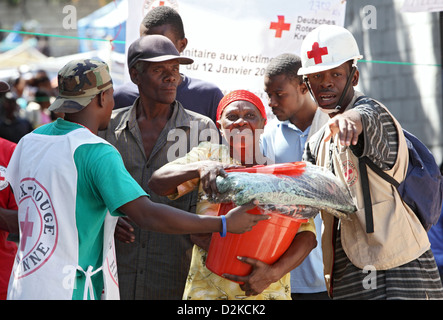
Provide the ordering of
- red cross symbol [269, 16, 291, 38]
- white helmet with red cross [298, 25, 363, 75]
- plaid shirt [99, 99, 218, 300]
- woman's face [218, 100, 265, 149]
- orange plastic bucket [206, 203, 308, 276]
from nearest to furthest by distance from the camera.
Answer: orange plastic bucket [206, 203, 308, 276], white helmet with red cross [298, 25, 363, 75], woman's face [218, 100, 265, 149], plaid shirt [99, 99, 218, 300], red cross symbol [269, 16, 291, 38]

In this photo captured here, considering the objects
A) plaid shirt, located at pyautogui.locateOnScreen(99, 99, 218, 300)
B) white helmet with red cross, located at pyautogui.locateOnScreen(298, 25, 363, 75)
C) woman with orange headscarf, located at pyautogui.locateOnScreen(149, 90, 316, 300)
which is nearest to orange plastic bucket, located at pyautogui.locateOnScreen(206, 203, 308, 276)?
woman with orange headscarf, located at pyautogui.locateOnScreen(149, 90, 316, 300)

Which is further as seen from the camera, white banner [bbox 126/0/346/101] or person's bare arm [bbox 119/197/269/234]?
white banner [bbox 126/0/346/101]

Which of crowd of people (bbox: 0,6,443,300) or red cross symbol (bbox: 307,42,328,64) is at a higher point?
red cross symbol (bbox: 307,42,328,64)

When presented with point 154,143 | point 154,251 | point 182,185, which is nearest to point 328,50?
point 182,185

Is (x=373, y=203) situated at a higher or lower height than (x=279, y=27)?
lower

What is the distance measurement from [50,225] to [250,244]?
907 mm

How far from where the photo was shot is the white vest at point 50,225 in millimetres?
2660

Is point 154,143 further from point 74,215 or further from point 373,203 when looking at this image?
point 373,203

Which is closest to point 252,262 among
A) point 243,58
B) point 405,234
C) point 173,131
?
point 405,234

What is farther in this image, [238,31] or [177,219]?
[238,31]

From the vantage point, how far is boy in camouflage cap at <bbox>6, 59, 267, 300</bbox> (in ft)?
8.78

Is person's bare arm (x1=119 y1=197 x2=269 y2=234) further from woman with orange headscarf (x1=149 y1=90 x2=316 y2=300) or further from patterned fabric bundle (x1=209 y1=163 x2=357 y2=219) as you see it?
woman with orange headscarf (x1=149 y1=90 x2=316 y2=300)

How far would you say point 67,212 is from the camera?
270 cm
